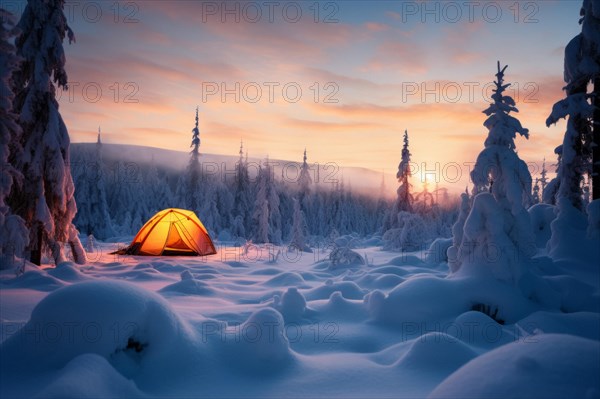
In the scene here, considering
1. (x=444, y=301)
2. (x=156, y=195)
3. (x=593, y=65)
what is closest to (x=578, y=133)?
(x=593, y=65)

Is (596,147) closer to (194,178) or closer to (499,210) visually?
(499,210)

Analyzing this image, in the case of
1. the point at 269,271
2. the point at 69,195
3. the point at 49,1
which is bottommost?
the point at 269,271

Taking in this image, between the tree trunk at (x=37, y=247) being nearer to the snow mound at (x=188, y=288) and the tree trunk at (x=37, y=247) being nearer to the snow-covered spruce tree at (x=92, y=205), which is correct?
the snow mound at (x=188, y=288)

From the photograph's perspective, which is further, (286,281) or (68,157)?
(68,157)

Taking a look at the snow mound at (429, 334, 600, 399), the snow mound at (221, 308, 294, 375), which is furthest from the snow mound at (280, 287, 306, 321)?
the snow mound at (429, 334, 600, 399)

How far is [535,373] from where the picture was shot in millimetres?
2250

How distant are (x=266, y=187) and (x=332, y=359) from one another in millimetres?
32381

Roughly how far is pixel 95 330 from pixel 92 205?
131 ft

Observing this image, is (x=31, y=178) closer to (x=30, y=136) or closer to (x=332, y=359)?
(x=30, y=136)

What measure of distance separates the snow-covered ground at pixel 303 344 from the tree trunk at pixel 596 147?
4666mm

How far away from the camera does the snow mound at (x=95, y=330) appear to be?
4.05 metres

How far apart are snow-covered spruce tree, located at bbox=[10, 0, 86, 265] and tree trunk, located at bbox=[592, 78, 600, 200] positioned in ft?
58.9

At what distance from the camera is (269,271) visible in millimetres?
13797

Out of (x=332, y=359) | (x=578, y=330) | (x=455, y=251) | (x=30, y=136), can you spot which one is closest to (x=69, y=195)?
(x=30, y=136)
